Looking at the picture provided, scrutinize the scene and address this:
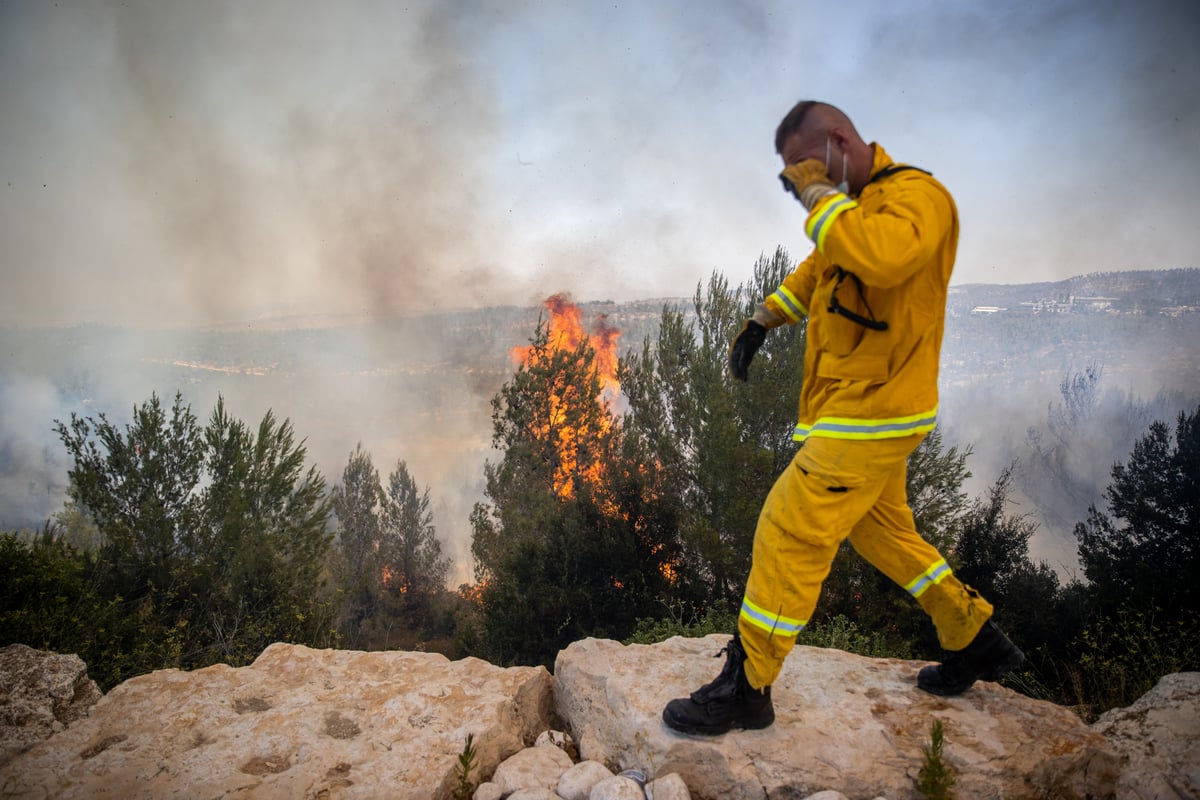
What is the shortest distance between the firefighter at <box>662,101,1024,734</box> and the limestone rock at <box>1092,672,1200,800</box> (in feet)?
2.70

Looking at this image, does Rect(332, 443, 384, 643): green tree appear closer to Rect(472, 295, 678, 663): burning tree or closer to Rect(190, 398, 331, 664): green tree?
Rect(190, 398, 331, 664): green tree

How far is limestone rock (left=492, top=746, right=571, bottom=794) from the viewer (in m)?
1.80

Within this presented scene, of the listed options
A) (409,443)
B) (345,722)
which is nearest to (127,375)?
(409,443)

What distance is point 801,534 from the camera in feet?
5.91

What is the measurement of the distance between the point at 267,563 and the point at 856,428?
13.2 meters

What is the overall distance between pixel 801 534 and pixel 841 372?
54 centimetres

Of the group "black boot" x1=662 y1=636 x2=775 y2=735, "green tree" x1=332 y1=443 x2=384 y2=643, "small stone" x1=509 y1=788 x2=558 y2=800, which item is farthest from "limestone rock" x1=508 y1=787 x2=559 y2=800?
"green tree" x1=332 y1=443 x2=384 y2=643

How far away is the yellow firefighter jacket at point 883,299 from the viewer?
1.59m

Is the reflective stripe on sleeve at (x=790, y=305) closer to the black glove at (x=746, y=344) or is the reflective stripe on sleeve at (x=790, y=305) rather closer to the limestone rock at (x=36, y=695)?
the black glove at (x=746, y=344)

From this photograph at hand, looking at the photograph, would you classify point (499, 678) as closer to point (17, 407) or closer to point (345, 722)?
point (345, 722)

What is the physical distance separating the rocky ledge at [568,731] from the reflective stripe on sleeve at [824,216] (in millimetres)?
1648

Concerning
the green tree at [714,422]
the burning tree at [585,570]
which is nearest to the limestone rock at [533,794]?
the green tree at [714,422]

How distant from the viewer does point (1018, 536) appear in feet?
41.1

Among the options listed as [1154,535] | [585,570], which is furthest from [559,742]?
[1154,535]
